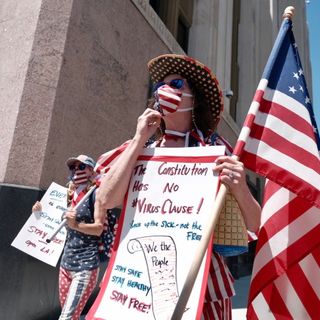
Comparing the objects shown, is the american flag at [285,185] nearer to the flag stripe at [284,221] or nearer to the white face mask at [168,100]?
the flag stripe at [284,221]

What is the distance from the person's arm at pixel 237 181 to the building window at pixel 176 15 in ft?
31.2

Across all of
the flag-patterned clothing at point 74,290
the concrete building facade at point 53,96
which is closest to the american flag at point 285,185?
the flag-patterned clothing at point 74,290

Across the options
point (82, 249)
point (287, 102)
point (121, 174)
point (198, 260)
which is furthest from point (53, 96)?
point (198, 260)

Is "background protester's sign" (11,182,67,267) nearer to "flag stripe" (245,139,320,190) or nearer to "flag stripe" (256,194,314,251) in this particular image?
"flag stripe" (256,194,314,251)

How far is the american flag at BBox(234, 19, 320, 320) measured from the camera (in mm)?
1895

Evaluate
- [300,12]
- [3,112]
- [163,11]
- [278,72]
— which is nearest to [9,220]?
[3,112]

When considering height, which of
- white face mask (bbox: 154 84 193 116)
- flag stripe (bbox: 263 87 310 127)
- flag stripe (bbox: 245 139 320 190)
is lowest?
flag stripe (bbox: 245 139 320 190)

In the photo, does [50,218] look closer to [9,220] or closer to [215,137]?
[9,220]

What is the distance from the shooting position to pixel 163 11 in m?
10.7

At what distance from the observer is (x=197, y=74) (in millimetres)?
2104

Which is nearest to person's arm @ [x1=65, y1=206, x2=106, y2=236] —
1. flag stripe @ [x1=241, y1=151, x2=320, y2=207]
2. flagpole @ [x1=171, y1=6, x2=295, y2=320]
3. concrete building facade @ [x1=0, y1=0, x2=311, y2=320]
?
concrete building facade @ [x1=0, y1=0, x2=311, y2=320]

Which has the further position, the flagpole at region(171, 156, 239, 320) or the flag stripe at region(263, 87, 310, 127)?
the flag stripe at region(263, 87, 310, 127)

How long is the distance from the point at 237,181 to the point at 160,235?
0.41 meters

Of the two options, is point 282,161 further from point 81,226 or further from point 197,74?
point 81,226
